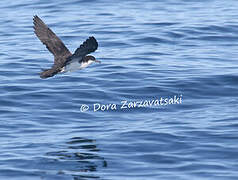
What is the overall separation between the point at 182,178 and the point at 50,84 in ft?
19.0

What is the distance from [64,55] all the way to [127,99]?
81.5 inches

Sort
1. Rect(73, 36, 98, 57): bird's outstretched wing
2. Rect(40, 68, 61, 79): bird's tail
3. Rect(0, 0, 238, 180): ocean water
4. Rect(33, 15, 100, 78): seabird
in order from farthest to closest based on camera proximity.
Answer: Rect(40, 68, 61, 79): bird's tail → Rect(33, 15, 100, 78): seabird → Rect(0, 0, 238, 180): ocean water → Rect(73, 36, 98, 57): bird's outstretched wing

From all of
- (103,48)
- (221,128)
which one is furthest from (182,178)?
(103,48)

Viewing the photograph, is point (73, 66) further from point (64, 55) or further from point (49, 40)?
point (49, 40)

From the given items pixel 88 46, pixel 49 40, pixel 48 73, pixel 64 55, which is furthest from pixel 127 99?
pixel 88 46

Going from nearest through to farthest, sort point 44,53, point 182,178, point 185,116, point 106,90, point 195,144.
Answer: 1. point 182,178
2. point 195,144
3. point 185,116
4. point 106,90
5. point 44,53

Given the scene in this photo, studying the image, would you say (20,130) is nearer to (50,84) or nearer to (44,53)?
(50,84)

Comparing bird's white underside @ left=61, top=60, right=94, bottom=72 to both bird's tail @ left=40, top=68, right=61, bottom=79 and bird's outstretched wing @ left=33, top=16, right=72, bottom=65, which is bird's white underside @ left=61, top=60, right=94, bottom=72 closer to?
bird's tail @ left=40, top=68, right=61, bottom=79

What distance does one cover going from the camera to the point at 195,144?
36.4ft

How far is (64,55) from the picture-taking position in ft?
40.0

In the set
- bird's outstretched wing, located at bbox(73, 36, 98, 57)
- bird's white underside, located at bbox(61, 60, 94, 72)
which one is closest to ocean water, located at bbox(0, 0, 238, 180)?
bird's white underside, located at bbox(61, 60, 94, 72)

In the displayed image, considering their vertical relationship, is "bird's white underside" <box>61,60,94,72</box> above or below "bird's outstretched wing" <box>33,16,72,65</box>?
below

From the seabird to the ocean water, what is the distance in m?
1.26

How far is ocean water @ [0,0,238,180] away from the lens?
1041cm
